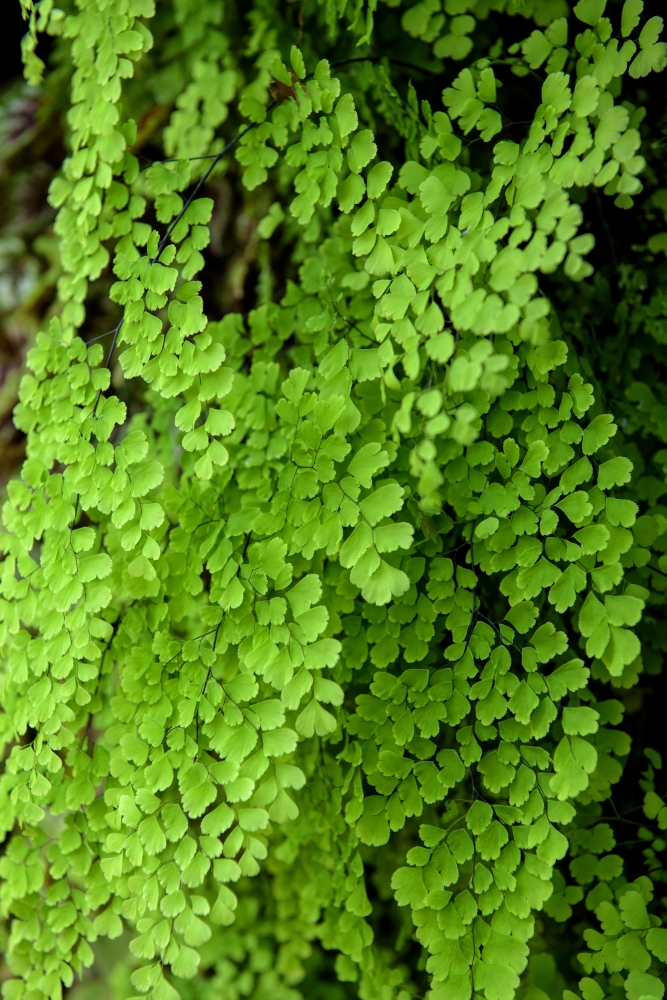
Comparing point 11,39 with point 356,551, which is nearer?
point 356,551

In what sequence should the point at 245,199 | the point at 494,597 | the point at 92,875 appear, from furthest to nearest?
the point at 245,199, the point at 494,597, the point at 92,875

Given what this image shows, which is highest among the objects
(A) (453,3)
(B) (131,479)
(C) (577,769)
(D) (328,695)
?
(A) (453,3)

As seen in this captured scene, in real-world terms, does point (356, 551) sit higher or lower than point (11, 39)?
lower

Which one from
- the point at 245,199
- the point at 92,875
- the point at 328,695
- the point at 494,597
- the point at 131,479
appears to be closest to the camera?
the point at 328,695

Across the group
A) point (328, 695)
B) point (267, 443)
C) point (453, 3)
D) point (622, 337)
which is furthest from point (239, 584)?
point (453, 3)

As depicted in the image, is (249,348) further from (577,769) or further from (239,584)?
(577,769)

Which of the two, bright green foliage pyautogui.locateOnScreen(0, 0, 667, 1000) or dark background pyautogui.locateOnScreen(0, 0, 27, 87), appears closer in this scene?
bright green foliage pyautogui.locateOnScreen(0, 0, 667, 1000)

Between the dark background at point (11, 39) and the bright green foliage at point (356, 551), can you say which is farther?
the dark background at point (11, 39)

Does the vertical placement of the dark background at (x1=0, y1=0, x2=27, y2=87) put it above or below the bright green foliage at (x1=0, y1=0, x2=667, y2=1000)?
above
